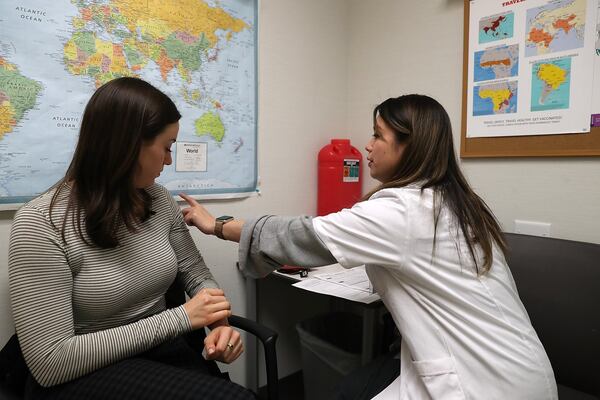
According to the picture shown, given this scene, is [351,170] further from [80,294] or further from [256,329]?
[80,294]

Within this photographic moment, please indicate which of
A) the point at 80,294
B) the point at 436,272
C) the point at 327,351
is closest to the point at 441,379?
the point at 436,272

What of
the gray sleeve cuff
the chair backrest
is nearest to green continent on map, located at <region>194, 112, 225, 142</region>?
the gray sleeve cuff

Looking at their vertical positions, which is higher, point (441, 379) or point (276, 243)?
point (276, 243)

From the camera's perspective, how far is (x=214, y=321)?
3.46 feet

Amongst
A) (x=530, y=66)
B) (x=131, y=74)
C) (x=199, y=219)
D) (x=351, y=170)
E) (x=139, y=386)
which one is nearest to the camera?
(x=139, y=386)

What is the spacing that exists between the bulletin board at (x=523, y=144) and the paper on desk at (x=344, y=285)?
75cm

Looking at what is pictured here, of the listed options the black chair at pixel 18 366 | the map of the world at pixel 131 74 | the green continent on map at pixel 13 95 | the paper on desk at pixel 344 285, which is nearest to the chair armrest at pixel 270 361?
the black chair at pixel 18 366

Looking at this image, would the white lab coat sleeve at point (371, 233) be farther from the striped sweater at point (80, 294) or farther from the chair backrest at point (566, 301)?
the chair backrest at point (566, 301)

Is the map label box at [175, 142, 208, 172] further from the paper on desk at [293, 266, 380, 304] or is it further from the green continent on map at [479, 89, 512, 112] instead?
the green continent on map at [479, 89, 512, 112]

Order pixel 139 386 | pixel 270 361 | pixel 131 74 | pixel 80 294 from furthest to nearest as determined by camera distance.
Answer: pixel 131 74
pixel 270 361
pixel 80 294
pixel 139 386

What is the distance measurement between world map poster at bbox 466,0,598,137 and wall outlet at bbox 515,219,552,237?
1.18 ft

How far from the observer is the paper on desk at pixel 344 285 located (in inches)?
51.1

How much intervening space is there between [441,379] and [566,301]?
673mm

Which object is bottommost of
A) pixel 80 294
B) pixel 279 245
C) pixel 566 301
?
pixel 566 301
